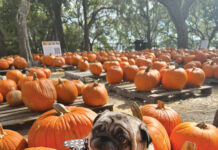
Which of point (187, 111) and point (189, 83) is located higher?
point (189, 83)

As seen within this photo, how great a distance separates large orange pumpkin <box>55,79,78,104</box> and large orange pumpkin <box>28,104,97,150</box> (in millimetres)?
1261

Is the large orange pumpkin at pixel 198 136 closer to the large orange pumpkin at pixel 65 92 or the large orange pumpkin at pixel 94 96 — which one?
the large orange pumpkin at pixel 94 96

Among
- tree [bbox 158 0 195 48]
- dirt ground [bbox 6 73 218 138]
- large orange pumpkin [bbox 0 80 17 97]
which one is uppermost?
tree [bbox 158 0 195 48]

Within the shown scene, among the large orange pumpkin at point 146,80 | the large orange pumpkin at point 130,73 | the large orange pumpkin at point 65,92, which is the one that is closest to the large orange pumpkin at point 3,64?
the large orange pumpkin at point 130,73

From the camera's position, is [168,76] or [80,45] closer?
[168,76]

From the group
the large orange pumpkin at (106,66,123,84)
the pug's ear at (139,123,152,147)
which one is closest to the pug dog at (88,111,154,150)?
the pug's ear at (139,123,152,147)

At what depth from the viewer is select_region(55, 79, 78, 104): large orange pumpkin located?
3.36 m

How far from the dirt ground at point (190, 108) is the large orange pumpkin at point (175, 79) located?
37 cm

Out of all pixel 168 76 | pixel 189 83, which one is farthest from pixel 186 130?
pixel 189 83

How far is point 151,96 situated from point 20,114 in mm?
2486

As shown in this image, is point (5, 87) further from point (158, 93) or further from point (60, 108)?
point (158, 93)

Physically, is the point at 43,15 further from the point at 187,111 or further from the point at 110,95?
the point at 187,111

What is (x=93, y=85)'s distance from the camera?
3.48 m

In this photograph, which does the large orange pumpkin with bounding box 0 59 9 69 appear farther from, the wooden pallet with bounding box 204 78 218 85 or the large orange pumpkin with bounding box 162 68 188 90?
the wooden pallet with bounding box 204 78 218 85
